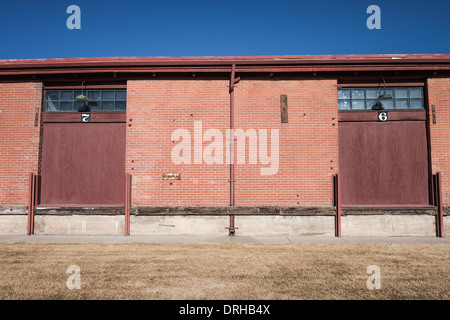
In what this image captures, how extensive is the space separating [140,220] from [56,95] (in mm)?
4531

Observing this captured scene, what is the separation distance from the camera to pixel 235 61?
8422mm

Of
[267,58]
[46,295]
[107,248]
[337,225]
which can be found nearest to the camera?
[46,295]

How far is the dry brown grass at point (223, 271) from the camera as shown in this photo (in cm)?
394

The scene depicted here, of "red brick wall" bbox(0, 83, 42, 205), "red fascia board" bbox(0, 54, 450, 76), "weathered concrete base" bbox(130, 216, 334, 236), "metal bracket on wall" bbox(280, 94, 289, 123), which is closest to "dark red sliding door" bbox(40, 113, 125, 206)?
"red brick wall" bbox(0, 83, 42, 205)

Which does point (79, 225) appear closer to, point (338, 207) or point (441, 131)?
point (338, 207)

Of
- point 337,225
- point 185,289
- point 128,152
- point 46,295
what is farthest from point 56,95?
point 337,225

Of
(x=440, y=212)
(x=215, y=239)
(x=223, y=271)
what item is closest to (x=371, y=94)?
(x=440, y=212)

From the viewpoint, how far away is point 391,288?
13.6 ft

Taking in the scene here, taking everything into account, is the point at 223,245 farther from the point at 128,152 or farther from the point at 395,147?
the point at 395,147

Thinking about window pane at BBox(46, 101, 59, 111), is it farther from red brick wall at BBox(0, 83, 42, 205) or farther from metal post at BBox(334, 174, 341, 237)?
metal post at BBox(334, 174, 341, 237)

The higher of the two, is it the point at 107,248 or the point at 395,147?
the point at 395,147
